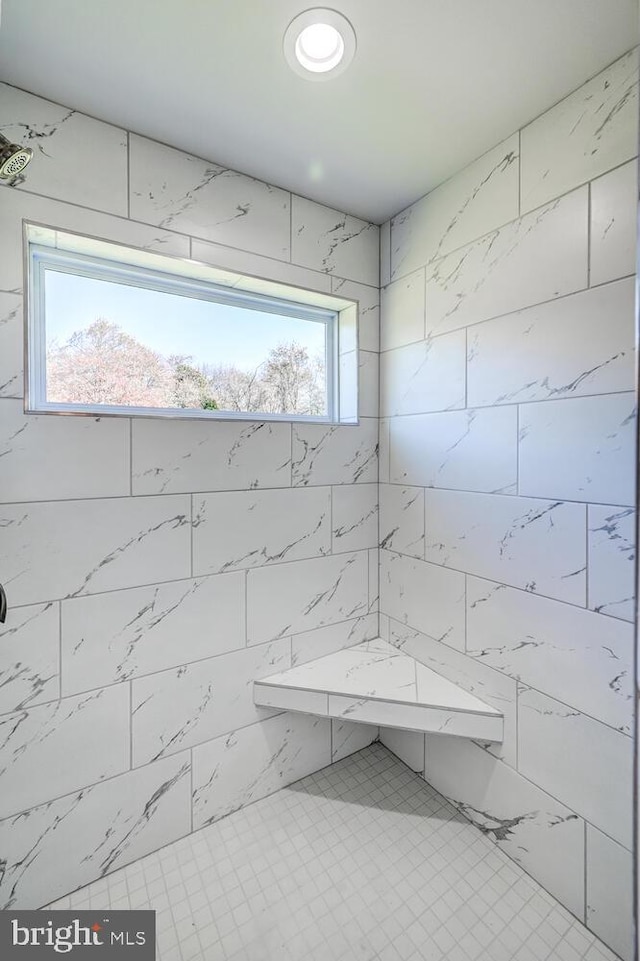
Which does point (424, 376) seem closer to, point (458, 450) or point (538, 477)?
point (458, 450)

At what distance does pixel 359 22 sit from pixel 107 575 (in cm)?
159

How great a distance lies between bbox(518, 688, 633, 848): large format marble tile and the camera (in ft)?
3.48

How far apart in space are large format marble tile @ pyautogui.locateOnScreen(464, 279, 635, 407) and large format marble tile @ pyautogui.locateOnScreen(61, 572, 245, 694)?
113cm

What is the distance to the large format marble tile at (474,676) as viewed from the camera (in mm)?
1332

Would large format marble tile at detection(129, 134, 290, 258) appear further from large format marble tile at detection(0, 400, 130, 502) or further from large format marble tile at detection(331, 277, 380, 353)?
large format marble tile at detection(0, 400, 130, 502)

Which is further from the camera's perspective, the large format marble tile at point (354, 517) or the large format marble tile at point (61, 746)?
the large format marble tile at point (354, 517)

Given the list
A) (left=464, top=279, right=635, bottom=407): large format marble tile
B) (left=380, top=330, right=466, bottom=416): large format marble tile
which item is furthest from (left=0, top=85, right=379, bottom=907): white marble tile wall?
(left=464, top=279, right=635, bottom=407): large format marble tile

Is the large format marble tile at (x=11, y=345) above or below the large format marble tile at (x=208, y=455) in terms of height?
above

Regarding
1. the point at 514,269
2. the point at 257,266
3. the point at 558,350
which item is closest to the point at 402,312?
the point at 514,269

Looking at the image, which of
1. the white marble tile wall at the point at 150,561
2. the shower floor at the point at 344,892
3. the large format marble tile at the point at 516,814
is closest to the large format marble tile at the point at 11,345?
the white marble tile wall at the point at 150,561

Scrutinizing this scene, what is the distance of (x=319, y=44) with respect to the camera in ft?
3.37

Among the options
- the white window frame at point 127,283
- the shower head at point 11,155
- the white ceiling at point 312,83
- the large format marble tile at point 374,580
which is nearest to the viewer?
the shower head at point 11,155

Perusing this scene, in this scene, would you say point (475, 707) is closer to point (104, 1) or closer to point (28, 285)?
point (28, 285)

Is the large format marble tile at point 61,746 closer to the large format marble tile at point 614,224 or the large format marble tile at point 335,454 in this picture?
the large format marble tile at point 335,454
